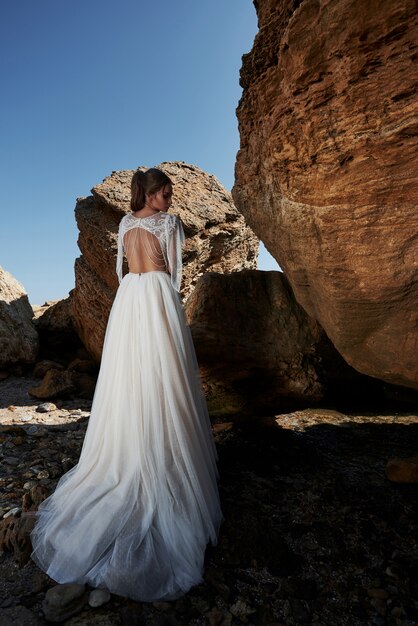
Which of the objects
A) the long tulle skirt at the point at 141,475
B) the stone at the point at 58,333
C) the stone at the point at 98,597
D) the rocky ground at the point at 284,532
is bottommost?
the rocky ground at the point at 284,532

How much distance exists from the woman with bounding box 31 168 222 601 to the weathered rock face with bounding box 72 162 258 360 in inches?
135

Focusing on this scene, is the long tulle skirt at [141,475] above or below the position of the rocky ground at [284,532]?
above

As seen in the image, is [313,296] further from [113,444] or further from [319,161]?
[113,444]

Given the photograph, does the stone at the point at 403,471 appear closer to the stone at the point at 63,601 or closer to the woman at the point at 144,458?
the woman at the point at 144,458

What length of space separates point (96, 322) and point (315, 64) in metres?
6.25

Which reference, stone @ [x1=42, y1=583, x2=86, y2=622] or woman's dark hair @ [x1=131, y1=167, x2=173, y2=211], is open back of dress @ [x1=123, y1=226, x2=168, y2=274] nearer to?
woman's dark hair @ [x1=131, y1=167, x2=173, y2=211]

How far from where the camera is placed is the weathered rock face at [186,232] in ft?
23.1

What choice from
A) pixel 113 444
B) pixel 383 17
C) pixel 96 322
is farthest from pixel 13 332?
pixel 383 17

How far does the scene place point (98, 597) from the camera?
2266 mm

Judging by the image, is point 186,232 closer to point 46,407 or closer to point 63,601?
point 46,407

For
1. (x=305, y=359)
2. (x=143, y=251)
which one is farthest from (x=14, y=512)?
(x=305, y=359)

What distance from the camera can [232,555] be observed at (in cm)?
280

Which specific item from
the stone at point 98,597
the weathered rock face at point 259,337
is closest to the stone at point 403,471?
the weathered rock face at point 259,337

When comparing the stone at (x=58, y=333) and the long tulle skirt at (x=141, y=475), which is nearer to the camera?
the long tulle skirt at (x=141, y=475)
